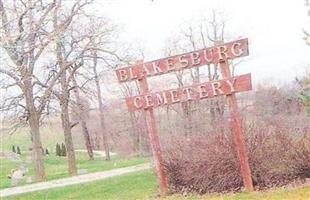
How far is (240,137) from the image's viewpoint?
1218cm

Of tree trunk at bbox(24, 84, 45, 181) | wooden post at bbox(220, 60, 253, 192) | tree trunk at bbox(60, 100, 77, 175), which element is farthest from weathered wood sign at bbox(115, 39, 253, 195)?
tree trunk at bbox(60, 100, 77, 175)

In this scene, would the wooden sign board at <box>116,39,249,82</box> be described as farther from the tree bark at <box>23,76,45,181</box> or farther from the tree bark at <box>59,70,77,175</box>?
the tree bark at <box>59,70,77,175</box>

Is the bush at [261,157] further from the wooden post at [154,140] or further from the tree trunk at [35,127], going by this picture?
the tree trunk at [35,127]

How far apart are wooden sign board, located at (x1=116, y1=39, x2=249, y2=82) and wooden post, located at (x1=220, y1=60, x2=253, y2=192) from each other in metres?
0.23

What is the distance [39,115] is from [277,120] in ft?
53.3

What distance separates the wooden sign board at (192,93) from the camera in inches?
476

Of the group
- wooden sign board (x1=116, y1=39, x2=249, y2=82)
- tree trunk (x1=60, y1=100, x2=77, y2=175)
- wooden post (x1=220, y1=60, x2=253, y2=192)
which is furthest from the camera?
tree trunk (x1=60, y1=100, x2=77, y2=175)

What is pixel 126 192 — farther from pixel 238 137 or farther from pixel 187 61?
pixel 187 61

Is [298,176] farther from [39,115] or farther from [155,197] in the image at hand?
[39,115]

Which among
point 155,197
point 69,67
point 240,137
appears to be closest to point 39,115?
point 69,67

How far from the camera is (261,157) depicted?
1304 centimetres

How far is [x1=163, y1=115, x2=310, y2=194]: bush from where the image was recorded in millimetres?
12836

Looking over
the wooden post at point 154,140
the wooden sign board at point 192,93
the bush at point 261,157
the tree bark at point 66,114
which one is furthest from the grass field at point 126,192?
the tree bark at point 66,114

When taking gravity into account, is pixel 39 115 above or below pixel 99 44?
below
